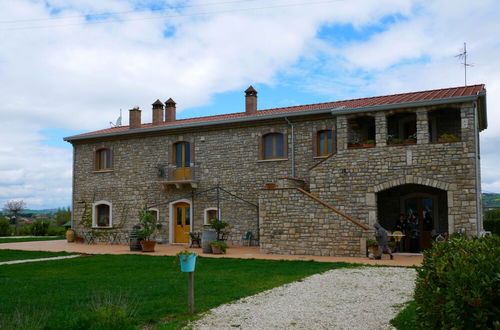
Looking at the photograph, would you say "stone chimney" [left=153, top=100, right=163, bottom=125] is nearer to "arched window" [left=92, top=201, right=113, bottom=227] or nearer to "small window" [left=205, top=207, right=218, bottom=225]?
"arched window" [left=92, top=201, right=113, bottom=227]

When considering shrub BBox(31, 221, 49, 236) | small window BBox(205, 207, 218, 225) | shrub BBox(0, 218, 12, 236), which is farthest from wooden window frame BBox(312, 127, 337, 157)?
shrub BBox(0, 218, 12, 236)

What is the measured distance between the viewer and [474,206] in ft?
46.5

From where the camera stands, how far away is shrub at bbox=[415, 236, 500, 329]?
12.5ft

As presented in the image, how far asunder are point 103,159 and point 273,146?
875 centimetres

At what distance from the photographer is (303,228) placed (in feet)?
50.5

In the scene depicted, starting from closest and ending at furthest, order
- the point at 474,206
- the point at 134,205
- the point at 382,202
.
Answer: the point at 474,206 < the point at 382,202 < the point at 134,205

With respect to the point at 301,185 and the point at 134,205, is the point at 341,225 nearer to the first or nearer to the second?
the point at 301,185

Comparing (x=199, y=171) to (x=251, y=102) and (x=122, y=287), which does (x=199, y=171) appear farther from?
(x=122, y=287)

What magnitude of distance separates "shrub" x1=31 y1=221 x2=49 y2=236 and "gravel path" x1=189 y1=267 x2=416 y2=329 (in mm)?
24928

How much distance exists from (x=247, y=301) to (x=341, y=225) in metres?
7.60

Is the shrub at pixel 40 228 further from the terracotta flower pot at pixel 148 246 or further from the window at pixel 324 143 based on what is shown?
the window at pixel 324 143

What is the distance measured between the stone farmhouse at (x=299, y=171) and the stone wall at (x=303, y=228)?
1.2 inches

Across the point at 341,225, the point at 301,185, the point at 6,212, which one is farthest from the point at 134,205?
the point at 6,212

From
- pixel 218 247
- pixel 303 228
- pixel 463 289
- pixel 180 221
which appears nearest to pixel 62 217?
pixel 180 221
